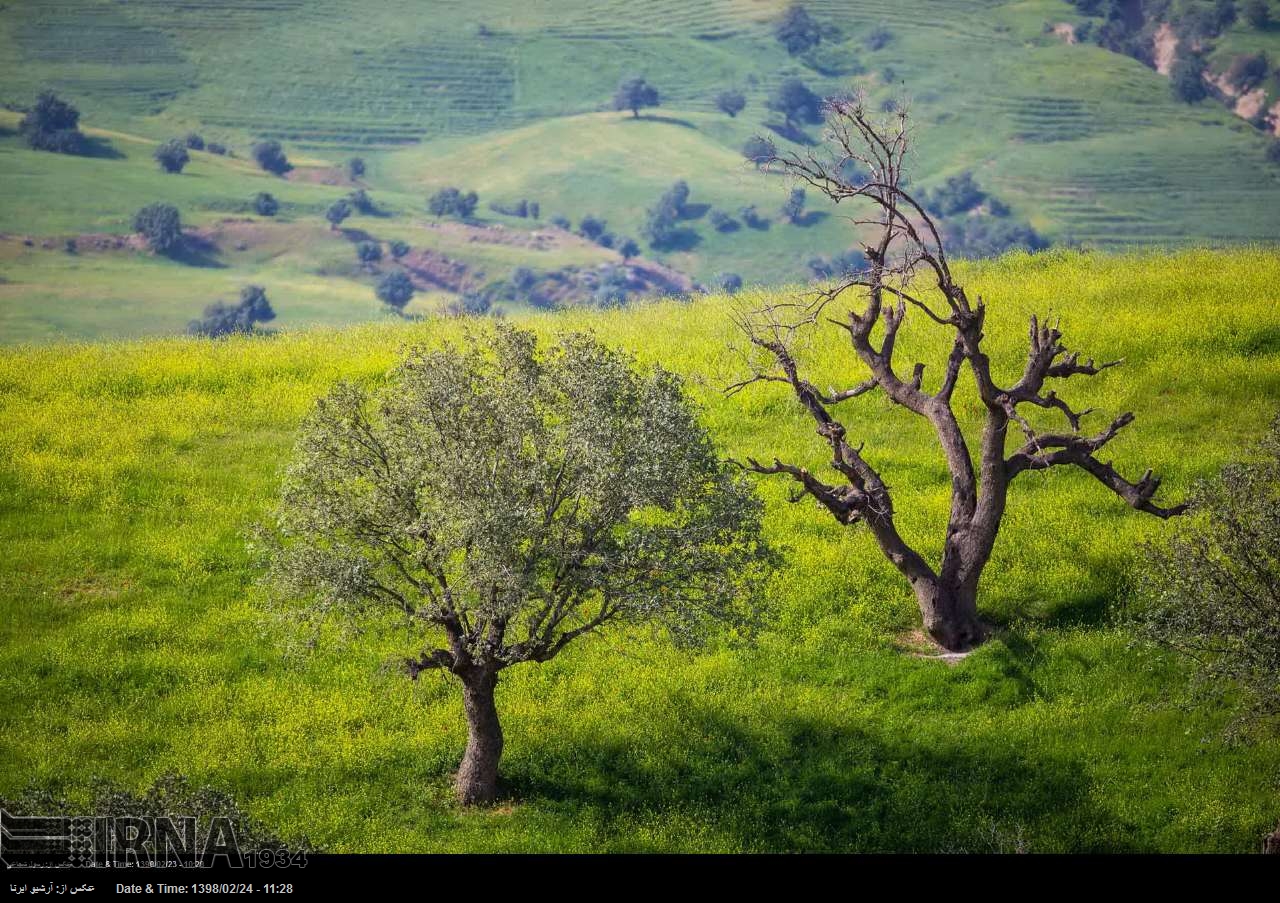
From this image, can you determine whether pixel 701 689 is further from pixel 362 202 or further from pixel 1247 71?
pixel 1247 71

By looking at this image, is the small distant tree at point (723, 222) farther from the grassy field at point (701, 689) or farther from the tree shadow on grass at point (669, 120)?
the grassy field at point (701, 689)

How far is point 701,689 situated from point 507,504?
24.0ft

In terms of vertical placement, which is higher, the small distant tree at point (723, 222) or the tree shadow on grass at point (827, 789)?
the tree shadow on grass at point (827, 789)

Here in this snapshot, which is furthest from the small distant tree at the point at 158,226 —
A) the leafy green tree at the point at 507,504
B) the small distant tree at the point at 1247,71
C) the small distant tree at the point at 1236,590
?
the small distant tree at the point at 1247,71

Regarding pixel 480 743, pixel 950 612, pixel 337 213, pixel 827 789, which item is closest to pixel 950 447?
pixel 950 612

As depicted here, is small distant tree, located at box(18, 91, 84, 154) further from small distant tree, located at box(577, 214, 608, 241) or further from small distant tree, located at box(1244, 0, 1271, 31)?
small distant tree, located at box(1244, 0, 1271, 31)

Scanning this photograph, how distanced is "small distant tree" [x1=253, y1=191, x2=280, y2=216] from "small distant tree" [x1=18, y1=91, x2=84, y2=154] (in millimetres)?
19794

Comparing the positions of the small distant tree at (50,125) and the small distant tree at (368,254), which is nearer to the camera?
the small distant tree at (50,125)

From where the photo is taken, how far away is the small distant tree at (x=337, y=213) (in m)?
150

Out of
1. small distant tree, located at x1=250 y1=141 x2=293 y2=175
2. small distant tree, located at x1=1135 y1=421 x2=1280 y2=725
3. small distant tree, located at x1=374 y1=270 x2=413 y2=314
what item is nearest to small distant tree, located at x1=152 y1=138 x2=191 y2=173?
small distant tree, located at x1=250 y1=141 x2=293 y2=175

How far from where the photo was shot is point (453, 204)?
166500 mm

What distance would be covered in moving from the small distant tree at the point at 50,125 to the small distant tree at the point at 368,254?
32.4 meters

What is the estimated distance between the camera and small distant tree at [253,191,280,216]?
147375 mm
